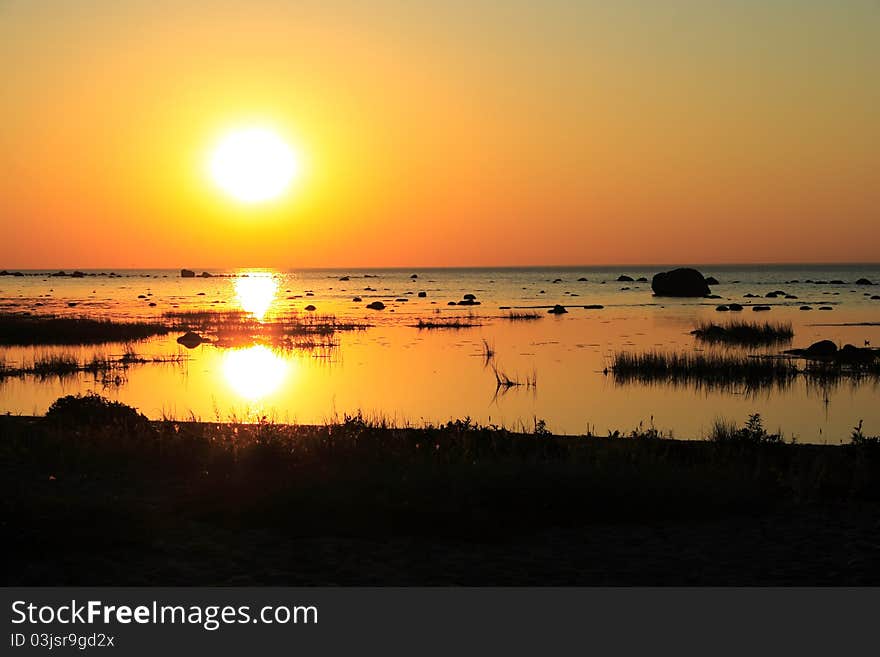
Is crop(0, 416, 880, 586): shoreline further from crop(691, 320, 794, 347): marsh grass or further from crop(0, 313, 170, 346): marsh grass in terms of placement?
crop(0, 313, 170, 346): marsh grass

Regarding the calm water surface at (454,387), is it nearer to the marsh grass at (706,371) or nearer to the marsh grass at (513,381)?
the marsh grass at (513,381)

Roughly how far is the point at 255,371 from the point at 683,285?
8967cm

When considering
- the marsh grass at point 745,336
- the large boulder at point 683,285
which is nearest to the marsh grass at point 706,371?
the marsh grass at point 745,336

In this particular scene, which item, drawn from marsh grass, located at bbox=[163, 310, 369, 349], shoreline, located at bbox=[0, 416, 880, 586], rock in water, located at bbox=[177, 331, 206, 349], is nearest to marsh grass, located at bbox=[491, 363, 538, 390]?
marsh grass, located at bbox=[163, 310, 369, 349]

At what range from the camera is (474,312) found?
89.1 m

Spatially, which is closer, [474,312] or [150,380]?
[150,380]

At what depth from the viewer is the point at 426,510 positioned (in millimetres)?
13203

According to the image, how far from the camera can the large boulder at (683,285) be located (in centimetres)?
12136

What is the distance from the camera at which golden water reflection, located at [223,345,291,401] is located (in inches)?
1371

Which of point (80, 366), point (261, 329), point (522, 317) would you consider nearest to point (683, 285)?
point (522, 317)
